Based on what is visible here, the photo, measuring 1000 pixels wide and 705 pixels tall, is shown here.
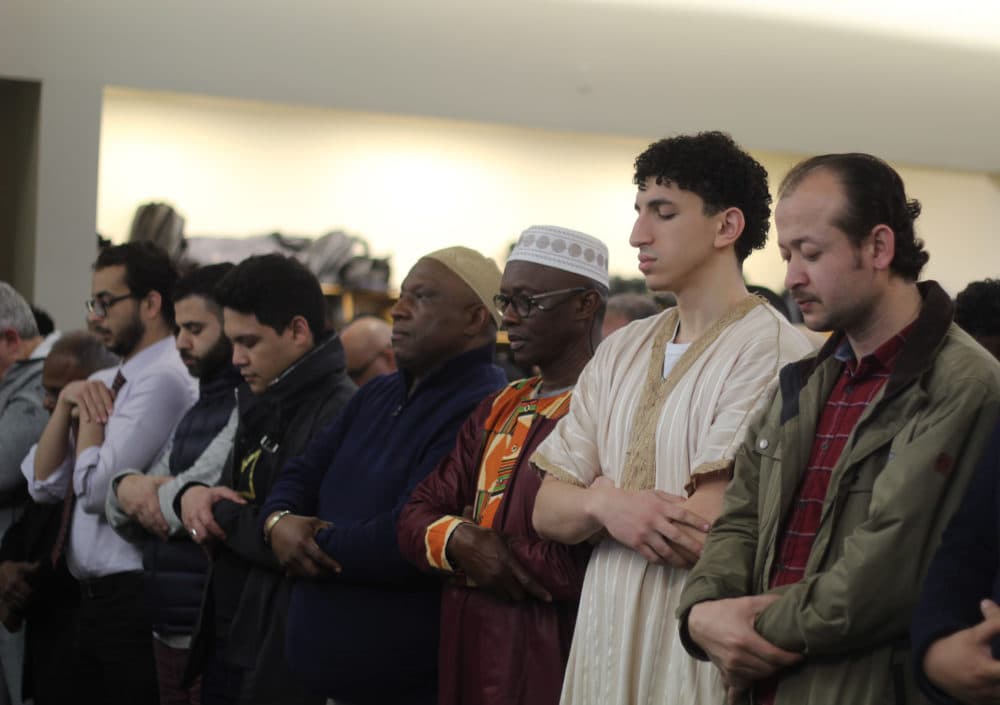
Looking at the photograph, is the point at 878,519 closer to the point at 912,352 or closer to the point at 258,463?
the point at 912,352

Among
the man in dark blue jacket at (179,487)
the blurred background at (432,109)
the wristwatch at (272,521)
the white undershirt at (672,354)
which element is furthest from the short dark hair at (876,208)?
the blurred background at (432,109)

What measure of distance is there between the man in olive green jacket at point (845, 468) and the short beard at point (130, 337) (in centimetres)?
266

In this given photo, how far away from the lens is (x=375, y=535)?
2873 millimetres

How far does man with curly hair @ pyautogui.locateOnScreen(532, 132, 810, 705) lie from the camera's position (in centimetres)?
221

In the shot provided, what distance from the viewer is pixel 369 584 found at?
9.70 ft

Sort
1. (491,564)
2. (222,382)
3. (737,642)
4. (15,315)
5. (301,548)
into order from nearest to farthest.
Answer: (737,642) < (491,564) < (301,548) < (222,382) < (15,315)

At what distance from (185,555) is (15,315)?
1.90 meters

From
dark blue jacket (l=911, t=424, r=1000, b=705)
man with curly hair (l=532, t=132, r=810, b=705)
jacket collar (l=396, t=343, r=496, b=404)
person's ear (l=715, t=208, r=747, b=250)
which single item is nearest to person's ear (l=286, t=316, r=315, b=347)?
jacket collar (l=396, t=343, r=496, b=404)

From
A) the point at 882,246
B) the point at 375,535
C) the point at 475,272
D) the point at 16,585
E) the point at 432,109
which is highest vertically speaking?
the point at 432,109

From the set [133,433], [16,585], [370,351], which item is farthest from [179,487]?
[370,351]

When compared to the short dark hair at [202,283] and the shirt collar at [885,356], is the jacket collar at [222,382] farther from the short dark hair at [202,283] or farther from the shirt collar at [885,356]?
the shirt collar at [885,356]

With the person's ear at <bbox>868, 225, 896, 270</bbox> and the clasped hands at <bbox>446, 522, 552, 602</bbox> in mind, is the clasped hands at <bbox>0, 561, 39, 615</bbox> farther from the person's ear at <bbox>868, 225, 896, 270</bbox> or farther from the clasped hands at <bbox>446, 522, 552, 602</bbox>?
the person's ear at <bbox>868, 225, 896, 270</bbox>

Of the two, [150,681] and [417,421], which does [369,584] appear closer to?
[417,421]

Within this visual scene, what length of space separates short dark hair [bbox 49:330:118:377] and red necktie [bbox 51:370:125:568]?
485 millimetres
